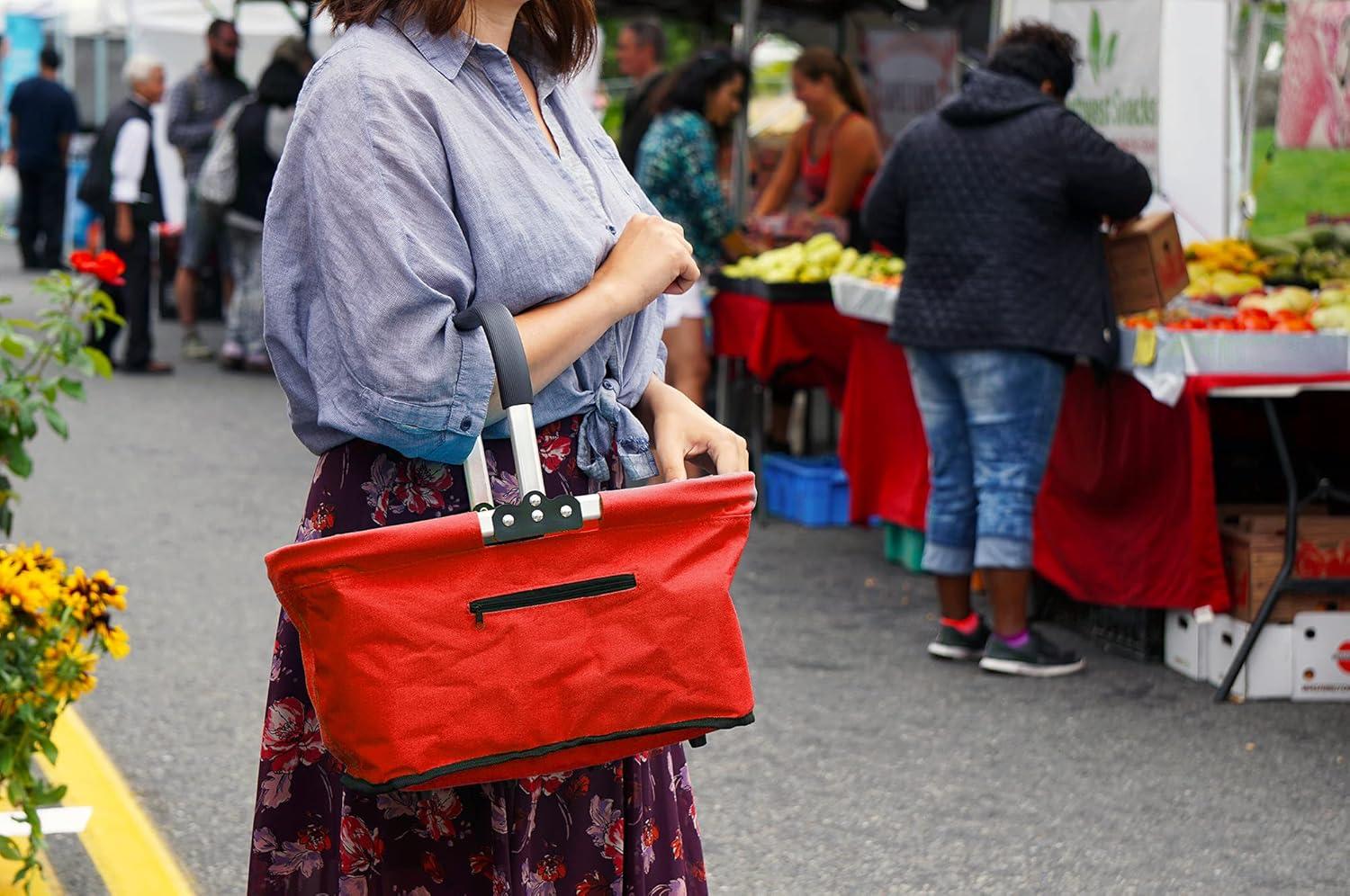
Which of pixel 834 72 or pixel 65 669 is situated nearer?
pixel 65 669

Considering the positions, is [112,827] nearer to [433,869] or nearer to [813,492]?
[433,869]

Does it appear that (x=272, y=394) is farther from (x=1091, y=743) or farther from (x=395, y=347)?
(x=395, y=347)

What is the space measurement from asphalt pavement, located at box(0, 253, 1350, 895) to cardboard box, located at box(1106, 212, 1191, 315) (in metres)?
1.17

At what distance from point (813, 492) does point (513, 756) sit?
615 centimetres

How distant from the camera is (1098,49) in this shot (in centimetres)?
716

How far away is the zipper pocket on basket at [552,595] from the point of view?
5.56 ft

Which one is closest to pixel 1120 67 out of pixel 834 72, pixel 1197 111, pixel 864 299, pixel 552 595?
pixel 1197 111

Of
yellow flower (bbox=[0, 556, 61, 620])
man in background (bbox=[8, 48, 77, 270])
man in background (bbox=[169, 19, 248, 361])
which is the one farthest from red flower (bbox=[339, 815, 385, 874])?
man in background (bbox=[8, 48, 77, 270])

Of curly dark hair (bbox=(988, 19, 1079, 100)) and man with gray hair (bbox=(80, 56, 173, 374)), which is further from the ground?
curly dark hair (bbox=(988, 19, 1079, 100))

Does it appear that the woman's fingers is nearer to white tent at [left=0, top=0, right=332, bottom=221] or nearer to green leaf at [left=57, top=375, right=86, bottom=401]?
green leaf at [left=57, top=375, right=86, bottom=401]

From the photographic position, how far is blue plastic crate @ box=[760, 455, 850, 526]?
7809mm

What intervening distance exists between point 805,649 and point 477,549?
13.7ft

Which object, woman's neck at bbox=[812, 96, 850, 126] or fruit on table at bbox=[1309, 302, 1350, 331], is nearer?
fruit on table at bbox=[1309, 302, 1350, 331]

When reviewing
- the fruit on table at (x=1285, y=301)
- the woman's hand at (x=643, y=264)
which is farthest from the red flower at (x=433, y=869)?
the fruit on table at (x=1285, y=301)
